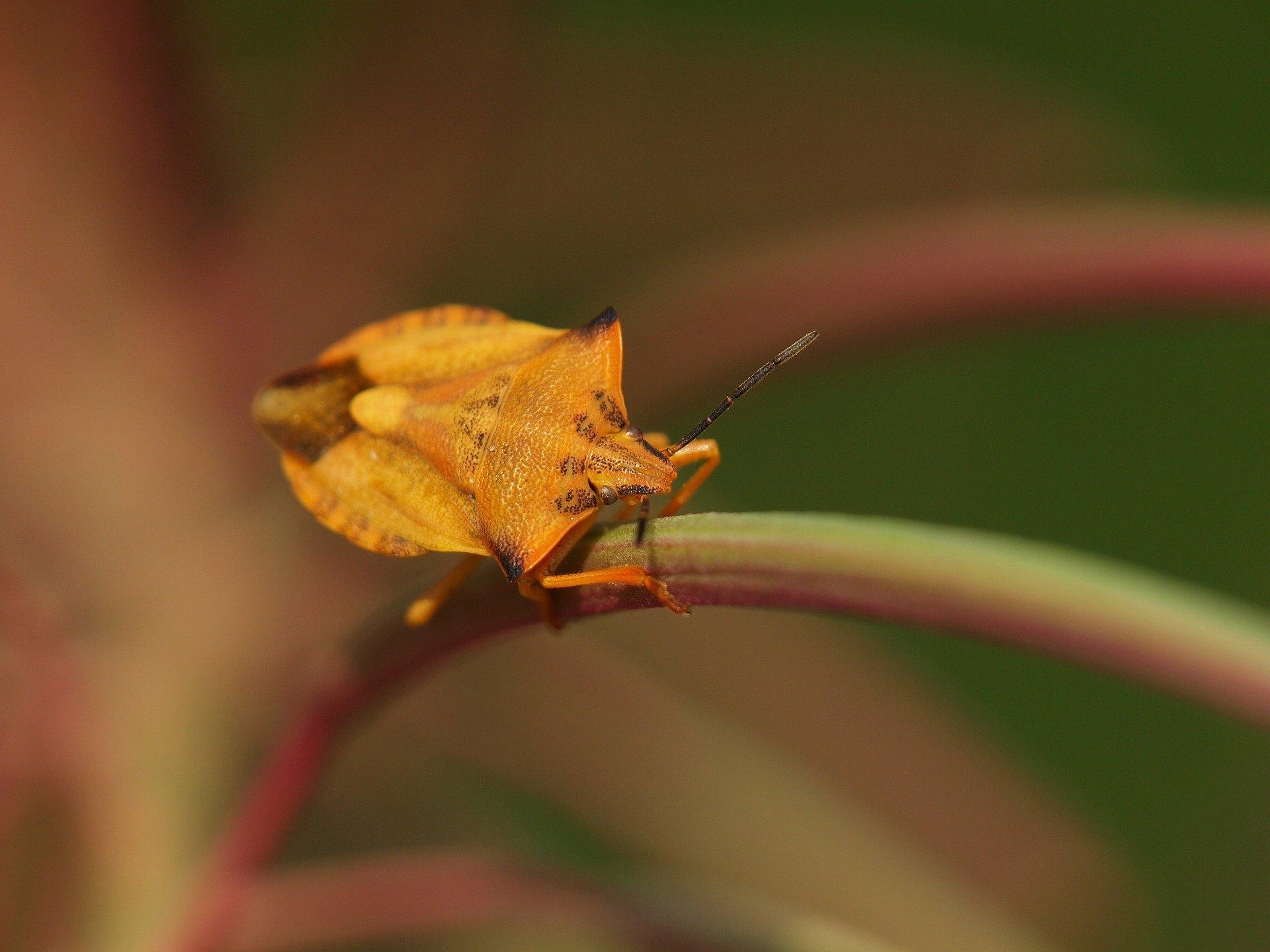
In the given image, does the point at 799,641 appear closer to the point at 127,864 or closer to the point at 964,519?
the point at 964,519

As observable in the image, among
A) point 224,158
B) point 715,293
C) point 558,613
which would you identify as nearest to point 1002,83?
point 715,293

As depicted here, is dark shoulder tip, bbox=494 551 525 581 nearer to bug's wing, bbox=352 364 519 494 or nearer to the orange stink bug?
the orange stink bug

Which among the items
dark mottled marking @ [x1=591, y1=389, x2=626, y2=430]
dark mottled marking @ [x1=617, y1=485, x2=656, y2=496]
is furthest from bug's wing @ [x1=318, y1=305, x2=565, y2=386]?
dark mottled marking @ [x1=617, y1=485, x2=656, y2=496]

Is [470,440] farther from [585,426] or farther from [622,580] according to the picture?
[622,580]

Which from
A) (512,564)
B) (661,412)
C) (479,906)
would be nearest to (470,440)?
(512,564)

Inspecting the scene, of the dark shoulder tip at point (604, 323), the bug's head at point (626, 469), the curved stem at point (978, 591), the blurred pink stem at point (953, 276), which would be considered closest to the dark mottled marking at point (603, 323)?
the dark shoulder tip at point (604, 323)

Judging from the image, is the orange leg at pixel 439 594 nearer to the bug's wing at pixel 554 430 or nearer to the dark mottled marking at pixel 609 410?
the bug's wing at pixel 554 430
